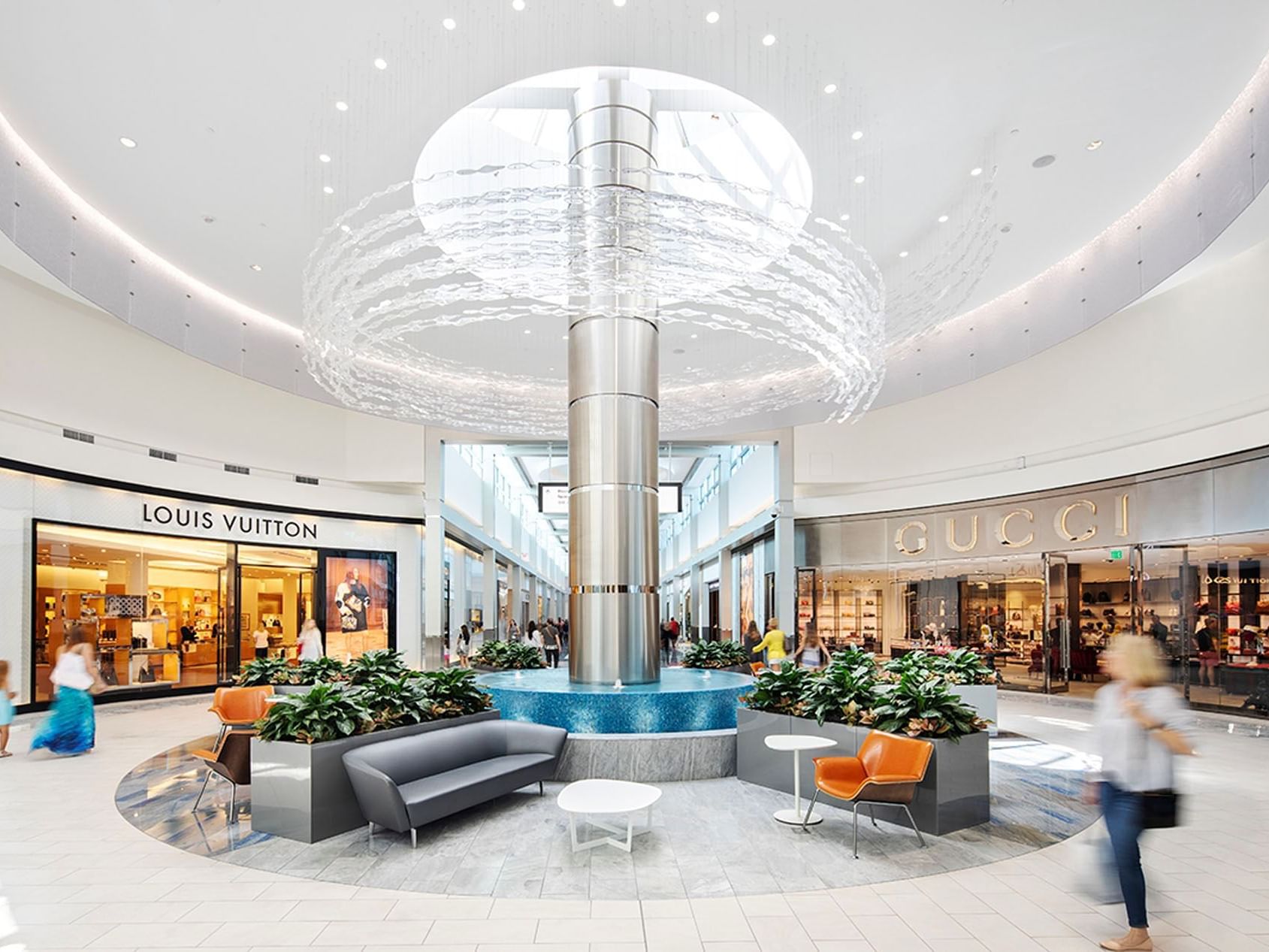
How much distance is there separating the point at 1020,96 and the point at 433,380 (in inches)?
464

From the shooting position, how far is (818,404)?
18656 mm

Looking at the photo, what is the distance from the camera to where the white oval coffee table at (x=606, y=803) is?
5.46m

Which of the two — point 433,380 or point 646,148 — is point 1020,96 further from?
point 433,380

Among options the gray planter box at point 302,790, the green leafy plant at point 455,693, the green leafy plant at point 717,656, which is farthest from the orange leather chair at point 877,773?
the green leafy plant at point 717,656

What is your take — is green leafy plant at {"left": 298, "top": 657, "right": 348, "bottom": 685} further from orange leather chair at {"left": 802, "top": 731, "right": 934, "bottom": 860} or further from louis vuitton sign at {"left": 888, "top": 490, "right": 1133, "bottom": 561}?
louis vuitton sign at {"left": 888, "top": 490, "right": 1133, "bottom": 561}

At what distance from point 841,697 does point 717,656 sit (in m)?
7.71

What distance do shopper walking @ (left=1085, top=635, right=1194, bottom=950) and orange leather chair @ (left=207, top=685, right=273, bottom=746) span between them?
7975 millimetres

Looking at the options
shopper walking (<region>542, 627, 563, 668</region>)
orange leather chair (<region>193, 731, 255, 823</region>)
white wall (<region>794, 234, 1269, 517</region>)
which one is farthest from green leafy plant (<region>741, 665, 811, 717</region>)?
shopper walking (<region>542, 627, 563, 668</region>)

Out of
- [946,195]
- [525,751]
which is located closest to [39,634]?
[525,751]

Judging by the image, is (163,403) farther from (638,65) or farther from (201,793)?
(638,65)

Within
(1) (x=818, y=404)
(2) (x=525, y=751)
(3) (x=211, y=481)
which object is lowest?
(2) (x=525, y=751)

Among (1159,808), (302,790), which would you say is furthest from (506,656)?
(1159,808)

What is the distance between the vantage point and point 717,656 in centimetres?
1490

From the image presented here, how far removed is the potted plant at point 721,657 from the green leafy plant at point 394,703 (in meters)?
8.06
